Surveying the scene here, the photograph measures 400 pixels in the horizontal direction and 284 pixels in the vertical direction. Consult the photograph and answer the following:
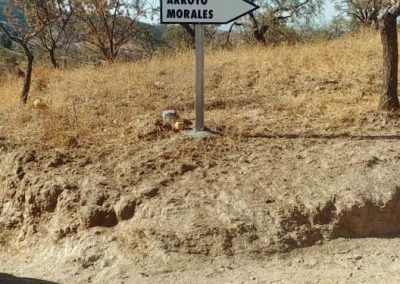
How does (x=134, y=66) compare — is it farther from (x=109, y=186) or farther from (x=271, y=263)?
(x=271, y=263)

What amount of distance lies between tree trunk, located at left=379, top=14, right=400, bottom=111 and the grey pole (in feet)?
6.53

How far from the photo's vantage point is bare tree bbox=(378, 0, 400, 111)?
231 inches

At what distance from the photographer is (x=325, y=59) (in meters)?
9.11

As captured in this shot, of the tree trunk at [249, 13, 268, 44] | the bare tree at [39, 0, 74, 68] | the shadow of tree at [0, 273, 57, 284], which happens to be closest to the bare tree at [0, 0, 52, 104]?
the bare tree at [39, 0, 74, 68]

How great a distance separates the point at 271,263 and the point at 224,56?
690 centimetres

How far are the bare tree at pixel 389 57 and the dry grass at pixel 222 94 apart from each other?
0.86 feet

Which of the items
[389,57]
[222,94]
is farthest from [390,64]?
[222,94]

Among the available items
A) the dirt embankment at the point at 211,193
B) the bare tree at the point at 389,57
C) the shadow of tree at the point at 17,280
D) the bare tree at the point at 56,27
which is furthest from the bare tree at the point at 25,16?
the shadow of tree at the point at 17,280

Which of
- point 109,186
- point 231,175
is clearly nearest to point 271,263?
point 231,175

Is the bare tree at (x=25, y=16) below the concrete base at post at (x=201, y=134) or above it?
above

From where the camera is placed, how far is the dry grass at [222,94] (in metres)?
6.05

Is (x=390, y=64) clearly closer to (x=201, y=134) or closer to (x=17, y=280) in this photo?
(x=201, y=134)

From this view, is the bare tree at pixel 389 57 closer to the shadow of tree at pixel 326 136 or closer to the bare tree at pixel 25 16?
the shadow of tree at pixel 326 136

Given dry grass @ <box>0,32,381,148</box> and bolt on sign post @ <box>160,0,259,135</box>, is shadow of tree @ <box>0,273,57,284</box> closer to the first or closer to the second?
dry grass @ <box>0,32,381,148</box>
